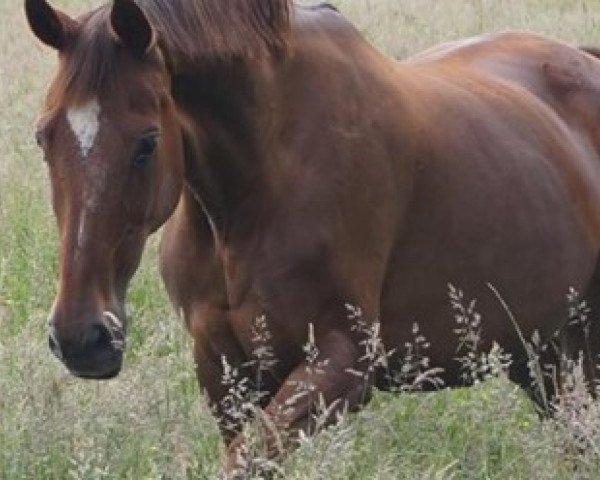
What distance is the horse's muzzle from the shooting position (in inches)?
130

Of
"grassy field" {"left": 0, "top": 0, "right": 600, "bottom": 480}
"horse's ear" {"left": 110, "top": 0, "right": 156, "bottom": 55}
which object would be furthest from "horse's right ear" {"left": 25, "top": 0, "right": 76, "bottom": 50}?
"grassy field" {"left": 0, "top": 0, "right": 600, "bottom": 480}

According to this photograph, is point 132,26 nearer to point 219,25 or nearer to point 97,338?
point 219,25

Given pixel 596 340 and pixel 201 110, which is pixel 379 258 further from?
pixel 596 340

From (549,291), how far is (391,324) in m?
0.65

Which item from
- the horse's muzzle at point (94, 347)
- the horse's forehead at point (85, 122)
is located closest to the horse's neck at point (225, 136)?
the horse's forehead at point (85, 122)

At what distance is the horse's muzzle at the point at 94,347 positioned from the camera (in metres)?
3.30

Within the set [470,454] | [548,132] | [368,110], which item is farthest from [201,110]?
[548,132]

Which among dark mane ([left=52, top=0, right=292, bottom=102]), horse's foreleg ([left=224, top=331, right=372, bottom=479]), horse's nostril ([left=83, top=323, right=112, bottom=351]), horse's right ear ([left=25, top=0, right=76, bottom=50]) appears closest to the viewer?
horse's nostril ([left=83, top=323, right=112, bottom=351])

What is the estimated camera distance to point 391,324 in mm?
4207

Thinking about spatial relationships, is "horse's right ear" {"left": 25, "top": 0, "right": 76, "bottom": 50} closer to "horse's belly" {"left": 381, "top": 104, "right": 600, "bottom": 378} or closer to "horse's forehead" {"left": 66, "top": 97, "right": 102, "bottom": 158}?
"horse's forehead" {"left": 66, "top": 97, "right": 102, "bottom": 158}

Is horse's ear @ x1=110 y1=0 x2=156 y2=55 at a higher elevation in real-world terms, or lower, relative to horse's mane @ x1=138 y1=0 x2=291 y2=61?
higher

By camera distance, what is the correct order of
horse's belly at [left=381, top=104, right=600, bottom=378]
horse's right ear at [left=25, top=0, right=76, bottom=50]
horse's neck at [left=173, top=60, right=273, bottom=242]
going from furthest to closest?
horse's belly at [left=381, top=104, right=600, bottom=378], horse's neck at [left=173, top=60, right=273, bottom=242], horse's right ear at [left=25, top=0, right=76, bottom=50]

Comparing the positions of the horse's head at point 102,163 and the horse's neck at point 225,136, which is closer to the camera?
the horse's head at point 102,163

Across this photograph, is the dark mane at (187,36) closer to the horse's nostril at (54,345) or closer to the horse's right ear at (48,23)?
the horse's right ear at (48,23)
